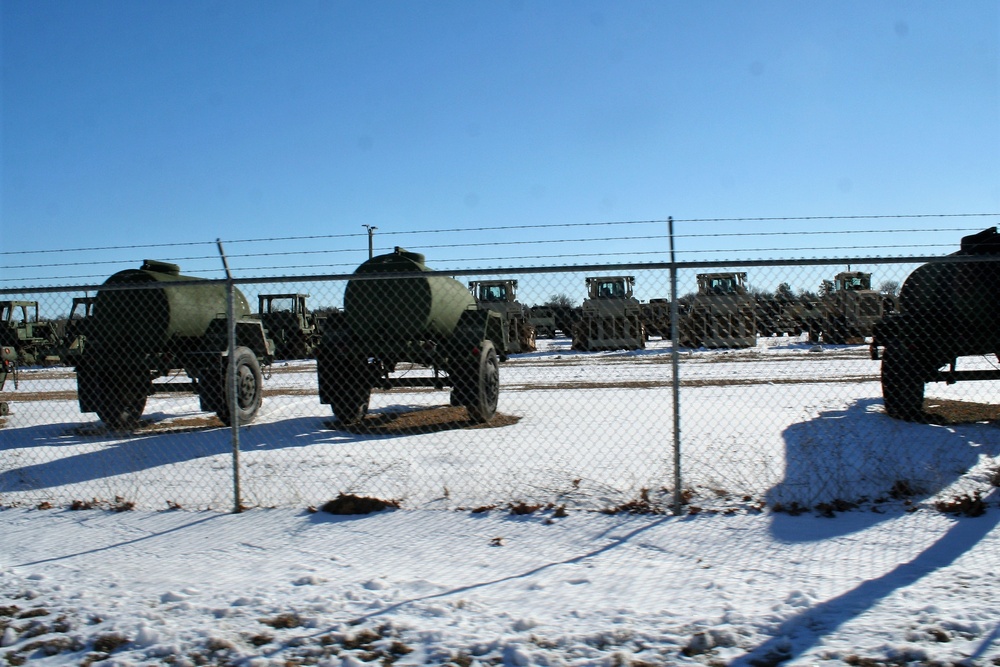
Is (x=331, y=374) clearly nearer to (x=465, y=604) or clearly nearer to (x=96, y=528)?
(x=96, y=528)

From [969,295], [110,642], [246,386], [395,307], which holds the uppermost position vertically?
[395,307]

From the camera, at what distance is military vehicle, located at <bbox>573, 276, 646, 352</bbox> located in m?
26.7

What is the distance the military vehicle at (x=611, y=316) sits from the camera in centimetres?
2669

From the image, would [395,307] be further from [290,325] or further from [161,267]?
[290,325]

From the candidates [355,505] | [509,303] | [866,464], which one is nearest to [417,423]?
[355,505]

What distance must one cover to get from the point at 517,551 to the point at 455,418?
5826 mm

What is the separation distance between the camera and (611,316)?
88.1 feet

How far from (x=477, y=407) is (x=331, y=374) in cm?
204

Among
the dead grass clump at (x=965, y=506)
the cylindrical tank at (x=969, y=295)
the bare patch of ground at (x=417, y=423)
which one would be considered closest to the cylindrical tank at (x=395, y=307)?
the bare patch of ground at (x=417, y=423)

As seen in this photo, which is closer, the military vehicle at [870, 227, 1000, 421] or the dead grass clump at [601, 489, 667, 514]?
the dead grass clump at [601, 489, 667, 514]

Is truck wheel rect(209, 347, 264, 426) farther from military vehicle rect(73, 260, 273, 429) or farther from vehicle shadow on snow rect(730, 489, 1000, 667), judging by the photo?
vehicle shadow on snow rect(730, 489, 1000, 667)

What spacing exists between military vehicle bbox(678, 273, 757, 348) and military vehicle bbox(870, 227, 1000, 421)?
883 cm

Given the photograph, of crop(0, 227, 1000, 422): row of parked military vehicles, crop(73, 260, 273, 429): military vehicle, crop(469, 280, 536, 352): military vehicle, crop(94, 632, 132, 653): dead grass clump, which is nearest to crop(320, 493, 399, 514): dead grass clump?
crop(94, 632, 132, 653): dead grass clump

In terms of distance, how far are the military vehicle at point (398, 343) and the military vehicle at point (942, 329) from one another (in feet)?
16.7
